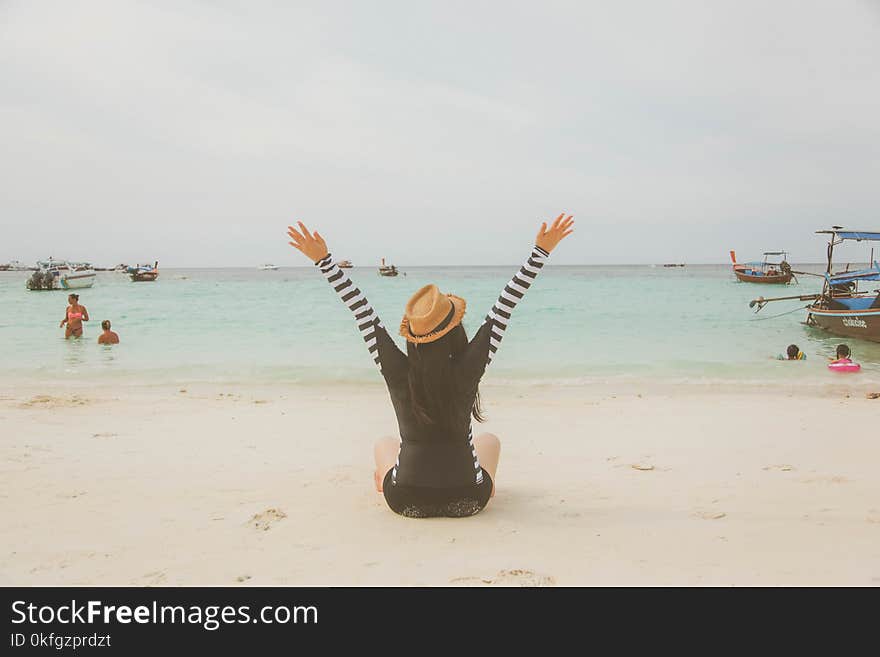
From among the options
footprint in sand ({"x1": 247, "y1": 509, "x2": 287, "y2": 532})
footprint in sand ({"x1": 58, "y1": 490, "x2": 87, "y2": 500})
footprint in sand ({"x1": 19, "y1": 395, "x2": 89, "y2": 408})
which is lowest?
footprint in sand ({"x1": 19, "y1": 395, "x2": 89, "y2": 408})

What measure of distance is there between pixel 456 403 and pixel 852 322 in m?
19.5

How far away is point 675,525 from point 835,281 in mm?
21764

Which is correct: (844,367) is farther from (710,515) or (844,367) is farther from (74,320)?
(74,320)

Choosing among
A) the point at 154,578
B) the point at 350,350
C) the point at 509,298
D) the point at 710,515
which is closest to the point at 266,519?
the point at 154,578

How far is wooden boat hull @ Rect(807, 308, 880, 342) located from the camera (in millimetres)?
17547

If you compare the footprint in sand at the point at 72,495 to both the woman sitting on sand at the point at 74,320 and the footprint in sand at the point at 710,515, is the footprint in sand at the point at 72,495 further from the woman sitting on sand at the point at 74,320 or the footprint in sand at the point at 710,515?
the woman sitting on sand at the point at 74,320

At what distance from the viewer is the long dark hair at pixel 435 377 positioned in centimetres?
332

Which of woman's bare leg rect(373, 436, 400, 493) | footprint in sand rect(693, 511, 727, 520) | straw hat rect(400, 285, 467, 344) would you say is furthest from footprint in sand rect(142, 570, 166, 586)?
footprint in sand rect(693, 511, 727, 520)

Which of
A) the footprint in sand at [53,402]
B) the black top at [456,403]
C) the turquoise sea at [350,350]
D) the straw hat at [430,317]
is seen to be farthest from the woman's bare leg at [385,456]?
the turquoise sea at [350,350]

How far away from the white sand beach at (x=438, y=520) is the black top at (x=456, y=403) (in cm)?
35

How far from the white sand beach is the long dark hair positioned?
0.73m

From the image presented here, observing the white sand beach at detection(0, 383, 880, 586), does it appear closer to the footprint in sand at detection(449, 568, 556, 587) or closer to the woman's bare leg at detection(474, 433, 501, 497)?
the footprint in sand at detection(449, 568, 556, 587)

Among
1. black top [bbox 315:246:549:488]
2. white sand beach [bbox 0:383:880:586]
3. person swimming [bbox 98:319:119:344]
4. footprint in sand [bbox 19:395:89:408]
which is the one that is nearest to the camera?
white sand beach [bbox 0:383:880:586]
